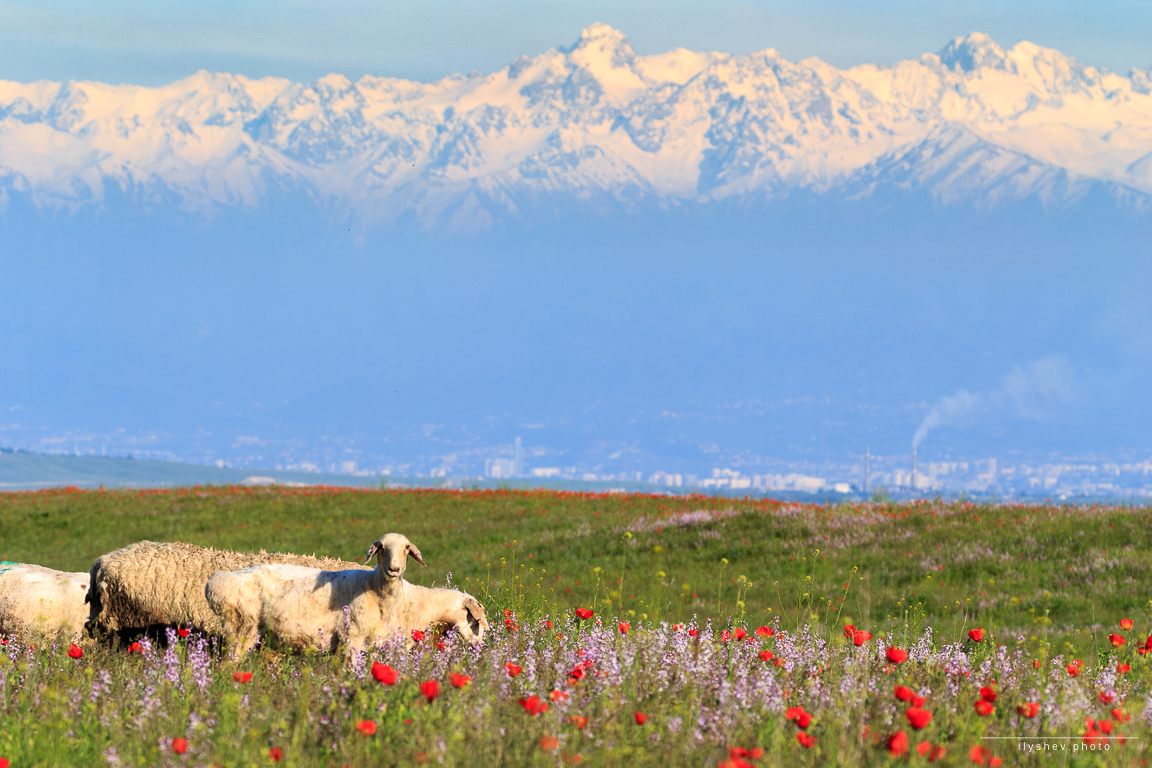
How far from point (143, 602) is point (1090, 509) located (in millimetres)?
23849

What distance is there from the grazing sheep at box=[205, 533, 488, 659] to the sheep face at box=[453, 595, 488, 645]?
21 mm

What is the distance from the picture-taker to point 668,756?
5.62 meters

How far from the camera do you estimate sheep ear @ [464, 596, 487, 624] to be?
984 cm

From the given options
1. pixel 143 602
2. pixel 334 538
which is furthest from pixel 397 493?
pixel 143 602

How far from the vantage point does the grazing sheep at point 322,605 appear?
9070mm

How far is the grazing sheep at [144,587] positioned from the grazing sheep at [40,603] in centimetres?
20

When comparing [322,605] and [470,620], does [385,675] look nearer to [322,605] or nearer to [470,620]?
[322,605]

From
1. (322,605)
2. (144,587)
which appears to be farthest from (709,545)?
(322,605)

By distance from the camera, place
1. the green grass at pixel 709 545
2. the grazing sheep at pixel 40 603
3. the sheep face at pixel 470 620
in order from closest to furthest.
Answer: the sheep face at pixel 470 620 → the grazing sheep at pixel 40 603 → the green grass at pixel 709 545

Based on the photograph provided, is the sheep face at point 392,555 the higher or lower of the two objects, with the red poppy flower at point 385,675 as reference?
higher

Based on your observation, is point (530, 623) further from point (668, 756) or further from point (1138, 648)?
point (1138, 648)

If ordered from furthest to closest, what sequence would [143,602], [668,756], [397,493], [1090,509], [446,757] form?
[397,493] → [1090,509] → [143,602] → [668,756] → [446,757]

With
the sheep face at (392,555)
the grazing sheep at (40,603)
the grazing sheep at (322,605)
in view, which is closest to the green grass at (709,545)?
the grazing sheep at (322,605)

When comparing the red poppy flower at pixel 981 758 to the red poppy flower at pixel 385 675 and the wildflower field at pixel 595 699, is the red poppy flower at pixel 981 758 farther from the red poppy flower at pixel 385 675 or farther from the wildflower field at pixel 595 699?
the red poppy flower at pixel 385 675
